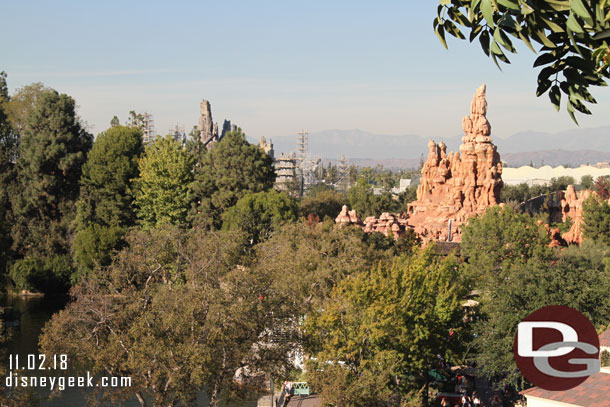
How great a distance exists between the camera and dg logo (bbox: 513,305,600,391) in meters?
17.0

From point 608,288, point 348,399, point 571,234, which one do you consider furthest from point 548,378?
point 571,234

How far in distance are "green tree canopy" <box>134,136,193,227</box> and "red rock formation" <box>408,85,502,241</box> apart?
18256 mm

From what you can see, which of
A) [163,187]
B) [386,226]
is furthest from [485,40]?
[386,226]

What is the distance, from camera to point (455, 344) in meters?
28.1

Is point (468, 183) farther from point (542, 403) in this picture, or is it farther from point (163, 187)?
point (542, 403)

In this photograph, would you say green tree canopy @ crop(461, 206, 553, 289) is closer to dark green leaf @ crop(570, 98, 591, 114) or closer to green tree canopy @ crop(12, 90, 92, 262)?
green tree canopy @ crop(12, 90, 92, 262)

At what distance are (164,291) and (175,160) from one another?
31.2m

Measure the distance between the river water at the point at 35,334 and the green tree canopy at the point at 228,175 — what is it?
13.4 metres

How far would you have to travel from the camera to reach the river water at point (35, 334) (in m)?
28.8

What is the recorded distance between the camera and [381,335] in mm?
23328

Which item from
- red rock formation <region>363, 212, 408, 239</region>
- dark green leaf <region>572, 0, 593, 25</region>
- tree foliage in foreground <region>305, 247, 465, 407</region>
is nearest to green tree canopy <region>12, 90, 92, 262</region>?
red rock formation <region>363, 212, 408, 239</region>

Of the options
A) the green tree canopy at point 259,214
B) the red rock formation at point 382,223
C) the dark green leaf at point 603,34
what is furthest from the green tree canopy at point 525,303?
the green tree canopy at point 259,214

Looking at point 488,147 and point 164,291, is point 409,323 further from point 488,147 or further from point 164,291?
point 488,147

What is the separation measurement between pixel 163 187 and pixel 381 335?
105ft
